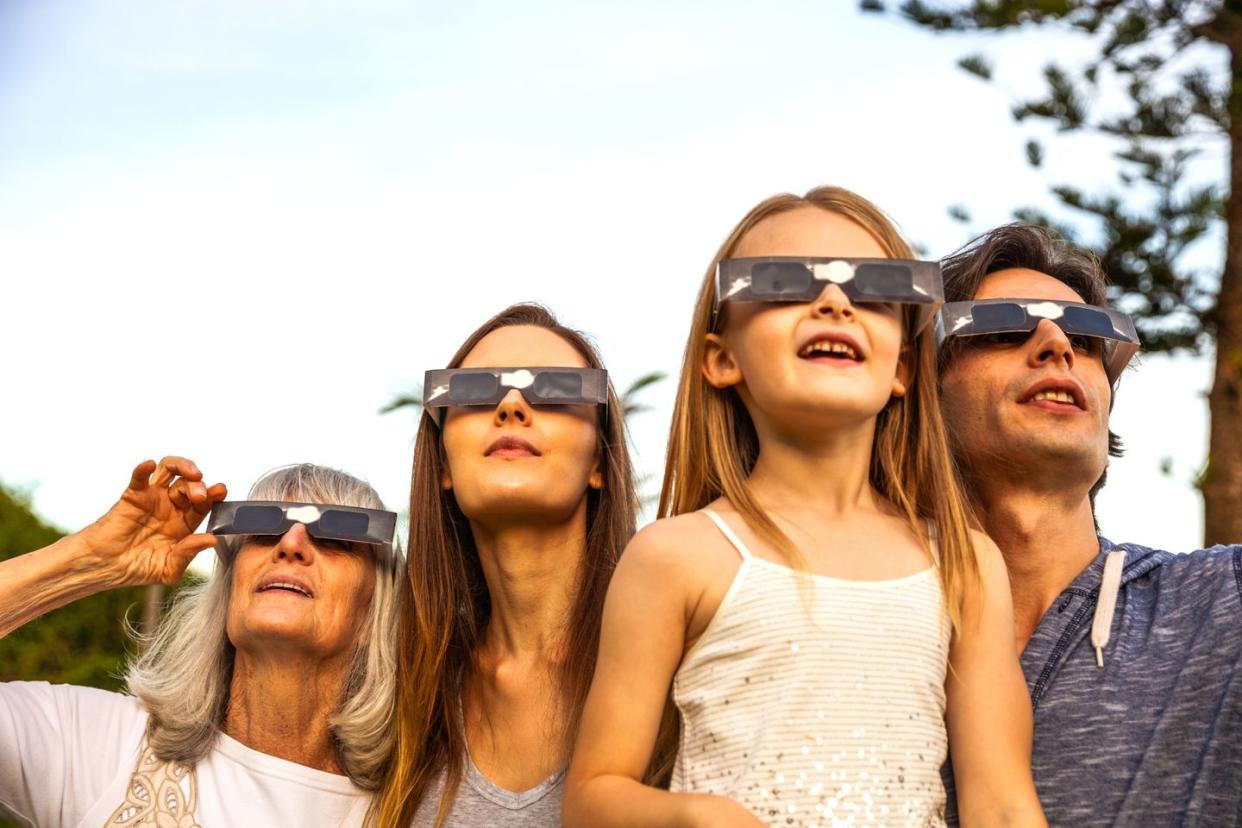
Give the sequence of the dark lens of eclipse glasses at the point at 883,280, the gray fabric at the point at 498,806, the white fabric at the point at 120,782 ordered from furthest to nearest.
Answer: the white fabric at the point at 120,782
the gray fabric at the point at 498,806
the dark lens of eclipse glasses at the point at 883,280

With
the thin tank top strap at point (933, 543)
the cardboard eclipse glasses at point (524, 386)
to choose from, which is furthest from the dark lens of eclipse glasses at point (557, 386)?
the thin tank top strap at point (933, 543)

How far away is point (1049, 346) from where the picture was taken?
3443 mm

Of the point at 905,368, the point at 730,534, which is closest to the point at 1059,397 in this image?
the point at 905,368

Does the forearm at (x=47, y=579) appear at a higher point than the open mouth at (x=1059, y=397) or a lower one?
lower

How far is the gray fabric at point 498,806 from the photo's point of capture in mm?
3352

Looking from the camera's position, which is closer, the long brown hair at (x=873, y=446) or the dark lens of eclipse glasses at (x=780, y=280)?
the dark lens of eclipse glasses at (x=780, y=280)

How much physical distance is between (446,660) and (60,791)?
1.05 metres

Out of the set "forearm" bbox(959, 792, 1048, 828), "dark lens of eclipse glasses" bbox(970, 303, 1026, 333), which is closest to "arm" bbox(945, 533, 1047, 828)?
"forearm" bbox(959, 792, 1048, 828)

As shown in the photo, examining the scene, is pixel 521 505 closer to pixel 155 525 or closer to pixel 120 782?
pixel 155 525

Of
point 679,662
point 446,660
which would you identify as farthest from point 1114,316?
point 446,660

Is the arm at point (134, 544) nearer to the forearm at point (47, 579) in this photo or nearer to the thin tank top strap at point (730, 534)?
the forearm at point (47, 579)

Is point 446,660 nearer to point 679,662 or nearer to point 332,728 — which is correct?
point 332,728

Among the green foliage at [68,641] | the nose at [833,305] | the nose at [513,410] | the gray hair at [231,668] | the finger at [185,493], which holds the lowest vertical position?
the green foliage at [68,641]

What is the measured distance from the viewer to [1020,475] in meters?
3.46
